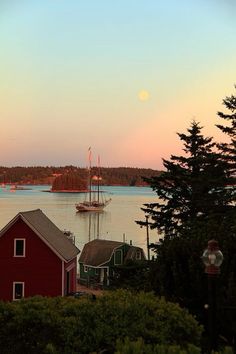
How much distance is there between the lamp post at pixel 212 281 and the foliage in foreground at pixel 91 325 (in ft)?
1.61

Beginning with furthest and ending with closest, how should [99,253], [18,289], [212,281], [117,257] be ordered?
1. [99,253]
2. [117,257]
3. [18,289]
4. [212,281]

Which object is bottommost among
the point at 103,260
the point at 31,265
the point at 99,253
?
the point at 103,260

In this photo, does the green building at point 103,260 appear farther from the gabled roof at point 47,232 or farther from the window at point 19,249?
the window at point 19,249

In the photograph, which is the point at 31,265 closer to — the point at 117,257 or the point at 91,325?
the point at 91,325

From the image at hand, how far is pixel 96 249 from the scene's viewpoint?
171 ft

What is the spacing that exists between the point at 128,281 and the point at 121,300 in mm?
26712

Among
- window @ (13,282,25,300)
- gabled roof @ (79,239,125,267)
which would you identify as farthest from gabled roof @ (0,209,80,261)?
gabled roof @ (79,239,125,267)

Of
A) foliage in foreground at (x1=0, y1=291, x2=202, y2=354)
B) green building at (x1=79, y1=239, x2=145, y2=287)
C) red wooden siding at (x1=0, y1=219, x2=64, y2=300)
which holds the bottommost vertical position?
green building at (x1=79, y1=239, x2=145, y2=287)

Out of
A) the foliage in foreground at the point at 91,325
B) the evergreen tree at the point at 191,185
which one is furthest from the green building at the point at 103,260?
the foliage in foreground at the point at 91,325

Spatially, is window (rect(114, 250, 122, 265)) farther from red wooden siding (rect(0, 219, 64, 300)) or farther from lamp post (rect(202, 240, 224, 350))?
lamp post (rect(202, 240, 224, 350))

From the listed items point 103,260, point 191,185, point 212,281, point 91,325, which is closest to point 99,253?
point 103,260

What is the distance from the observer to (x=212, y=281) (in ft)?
24.7

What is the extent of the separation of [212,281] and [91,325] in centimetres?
214

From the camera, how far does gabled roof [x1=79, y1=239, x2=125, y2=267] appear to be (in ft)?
165
